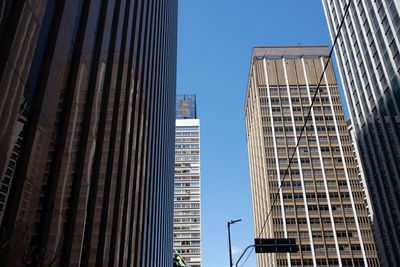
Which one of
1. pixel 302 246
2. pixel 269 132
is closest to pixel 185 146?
pixel 269 132

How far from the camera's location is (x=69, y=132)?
39.4 feet

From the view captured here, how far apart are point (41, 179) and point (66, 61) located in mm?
4321

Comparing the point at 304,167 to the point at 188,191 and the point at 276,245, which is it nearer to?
the point at 188,191

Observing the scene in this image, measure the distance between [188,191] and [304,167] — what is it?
63.5 m

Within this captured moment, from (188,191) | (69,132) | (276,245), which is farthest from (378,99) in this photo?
(188,191)

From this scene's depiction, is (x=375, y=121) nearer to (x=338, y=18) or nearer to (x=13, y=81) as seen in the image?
(x=338, y=18)

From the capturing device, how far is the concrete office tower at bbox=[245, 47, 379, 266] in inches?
3605

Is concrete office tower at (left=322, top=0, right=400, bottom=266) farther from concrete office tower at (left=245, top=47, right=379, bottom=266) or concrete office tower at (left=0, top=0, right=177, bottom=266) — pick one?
concrete office tower at (left=245, top=47, right=379, bottom=266)

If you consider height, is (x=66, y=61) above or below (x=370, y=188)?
below

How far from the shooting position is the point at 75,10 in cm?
1266

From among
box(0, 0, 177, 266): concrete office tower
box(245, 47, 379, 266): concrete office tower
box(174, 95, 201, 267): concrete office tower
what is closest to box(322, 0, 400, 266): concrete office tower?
box(0, 0, 177, 266): concrete office tower

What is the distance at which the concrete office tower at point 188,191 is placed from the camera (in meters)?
136

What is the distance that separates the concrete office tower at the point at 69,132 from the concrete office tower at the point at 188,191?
117 m

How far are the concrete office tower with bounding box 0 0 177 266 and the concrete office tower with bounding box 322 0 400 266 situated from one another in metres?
31.0
